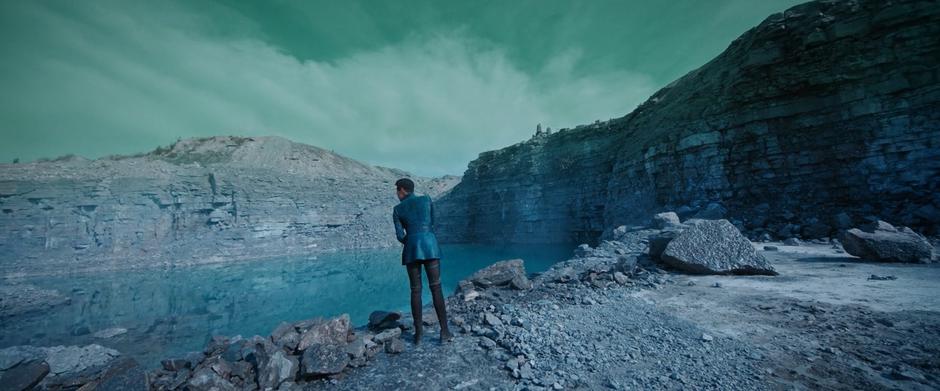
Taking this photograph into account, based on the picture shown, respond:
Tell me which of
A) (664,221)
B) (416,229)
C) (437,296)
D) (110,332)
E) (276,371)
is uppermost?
(416,229)

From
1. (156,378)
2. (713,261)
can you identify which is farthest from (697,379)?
(156,378)

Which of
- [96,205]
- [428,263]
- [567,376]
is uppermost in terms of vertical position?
[96,205]

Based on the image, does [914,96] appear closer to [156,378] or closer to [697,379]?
[697,379]

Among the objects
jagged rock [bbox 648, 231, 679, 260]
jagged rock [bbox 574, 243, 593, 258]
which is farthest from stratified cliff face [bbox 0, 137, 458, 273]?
jagged rock [bbox 648, 231, 679, 260]

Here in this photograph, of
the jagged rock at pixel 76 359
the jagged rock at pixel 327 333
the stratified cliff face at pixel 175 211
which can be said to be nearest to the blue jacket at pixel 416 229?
the jagged rock at pixel 327 333

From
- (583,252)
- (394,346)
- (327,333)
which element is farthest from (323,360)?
(583,252)

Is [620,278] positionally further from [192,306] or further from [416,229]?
[192,306]

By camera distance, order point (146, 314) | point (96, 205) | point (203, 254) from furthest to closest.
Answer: point (203, 254) < point (96, 205) < point (146, 314)

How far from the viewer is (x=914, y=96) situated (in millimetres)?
8180

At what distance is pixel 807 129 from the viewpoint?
9898mm

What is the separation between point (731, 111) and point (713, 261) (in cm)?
969

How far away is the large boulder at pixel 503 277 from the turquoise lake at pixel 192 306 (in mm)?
2661

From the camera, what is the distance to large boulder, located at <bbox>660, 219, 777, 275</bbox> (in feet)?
16.2

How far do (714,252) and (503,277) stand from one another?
3568 mm
